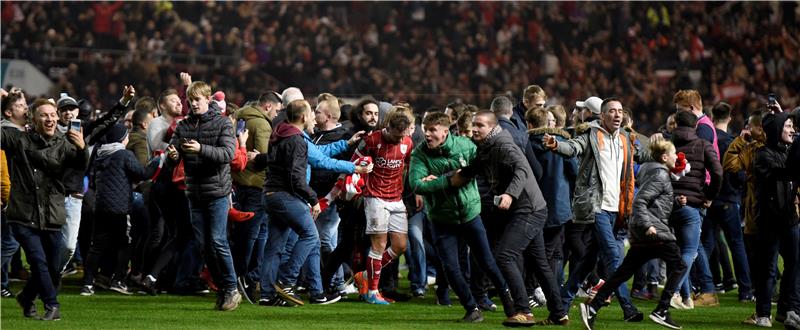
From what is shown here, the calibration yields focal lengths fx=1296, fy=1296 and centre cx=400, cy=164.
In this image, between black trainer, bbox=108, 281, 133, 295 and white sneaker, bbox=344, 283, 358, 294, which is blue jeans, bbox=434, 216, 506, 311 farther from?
black trainer, bbox=108, 281, 133, 295

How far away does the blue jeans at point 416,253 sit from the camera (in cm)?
1130

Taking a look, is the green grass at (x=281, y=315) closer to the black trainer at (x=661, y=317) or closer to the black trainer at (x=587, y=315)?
the black trainer at (x=661, y=317)

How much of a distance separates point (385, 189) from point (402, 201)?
349 millimetres

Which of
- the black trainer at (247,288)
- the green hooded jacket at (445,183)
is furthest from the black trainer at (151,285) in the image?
the green hooded jacket at (445,183)

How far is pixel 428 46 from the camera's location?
30.8 meters

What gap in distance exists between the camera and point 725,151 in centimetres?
1166

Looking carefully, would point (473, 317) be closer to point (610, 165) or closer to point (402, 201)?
point (402, 201)

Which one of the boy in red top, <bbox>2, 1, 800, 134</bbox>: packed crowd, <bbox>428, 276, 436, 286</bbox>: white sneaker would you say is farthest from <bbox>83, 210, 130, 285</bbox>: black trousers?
<bbox>2, 1, 800, 134</bbox>: packed crowd

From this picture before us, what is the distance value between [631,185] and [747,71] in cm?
1750

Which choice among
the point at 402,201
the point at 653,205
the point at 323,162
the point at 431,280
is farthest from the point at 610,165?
the point at 431,280

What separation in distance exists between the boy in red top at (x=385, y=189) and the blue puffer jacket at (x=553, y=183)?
41.2 inches

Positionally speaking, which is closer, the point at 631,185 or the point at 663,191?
the point at 663,191

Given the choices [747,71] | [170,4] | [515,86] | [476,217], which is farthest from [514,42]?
[476,217]

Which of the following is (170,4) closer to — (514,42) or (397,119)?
(514,42)
